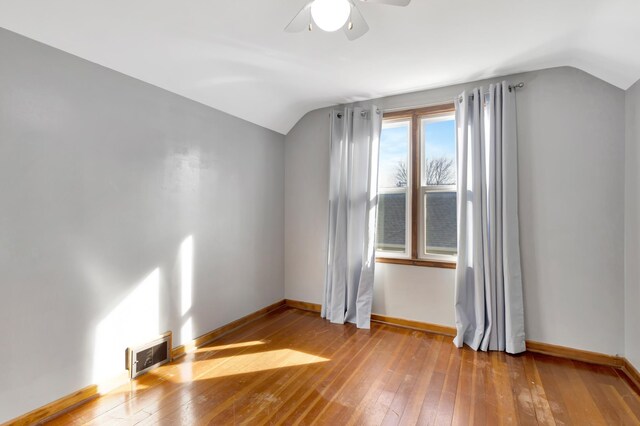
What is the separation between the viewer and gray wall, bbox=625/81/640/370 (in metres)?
2.25

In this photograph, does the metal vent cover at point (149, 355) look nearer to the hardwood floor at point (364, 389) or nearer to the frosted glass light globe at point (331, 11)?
the hardwood floor at point (364, 389)

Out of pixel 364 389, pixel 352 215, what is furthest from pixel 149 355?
pixel 352 215

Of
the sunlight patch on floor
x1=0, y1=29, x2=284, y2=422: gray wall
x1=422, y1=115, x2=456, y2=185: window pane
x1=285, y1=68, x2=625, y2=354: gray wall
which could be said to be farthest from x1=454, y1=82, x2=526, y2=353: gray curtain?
x1=0, y1=29, x2=284, y2=422: gray wall

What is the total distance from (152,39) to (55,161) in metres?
1.03

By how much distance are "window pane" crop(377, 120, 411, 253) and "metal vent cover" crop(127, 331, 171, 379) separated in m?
2.35

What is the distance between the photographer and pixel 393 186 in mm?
3451

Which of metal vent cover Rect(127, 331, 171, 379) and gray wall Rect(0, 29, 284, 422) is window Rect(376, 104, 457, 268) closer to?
gray wall Rect(0, 29, 284, 422)

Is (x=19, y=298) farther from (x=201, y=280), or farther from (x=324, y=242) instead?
(x=324, y=242)

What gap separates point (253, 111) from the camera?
332 centimetres

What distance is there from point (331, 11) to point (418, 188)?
2180mm

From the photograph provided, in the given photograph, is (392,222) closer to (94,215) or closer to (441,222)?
(441,222)

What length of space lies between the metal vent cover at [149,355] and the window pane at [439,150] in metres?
2.95

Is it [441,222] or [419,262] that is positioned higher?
[441,222]

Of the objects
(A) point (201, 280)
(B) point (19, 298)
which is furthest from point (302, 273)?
(B) point (19, 298)
